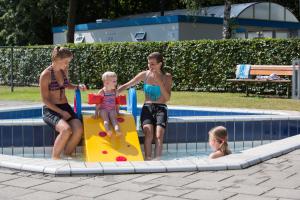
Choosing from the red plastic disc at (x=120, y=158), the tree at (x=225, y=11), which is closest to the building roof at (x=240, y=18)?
the tree at (x=225, y=11)

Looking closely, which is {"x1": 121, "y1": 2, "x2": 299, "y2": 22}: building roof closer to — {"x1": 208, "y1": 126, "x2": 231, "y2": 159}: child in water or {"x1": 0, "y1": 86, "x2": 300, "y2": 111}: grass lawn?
{"x1": 0, "y1": 86, "x2": 300, "y2": 111}: grass lawn

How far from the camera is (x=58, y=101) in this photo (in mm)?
7523

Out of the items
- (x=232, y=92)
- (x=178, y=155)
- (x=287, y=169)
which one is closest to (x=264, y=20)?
(x=232, y=92)

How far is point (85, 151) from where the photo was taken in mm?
7477

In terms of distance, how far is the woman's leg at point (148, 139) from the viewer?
772 centimetres

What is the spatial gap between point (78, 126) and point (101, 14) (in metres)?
41.2

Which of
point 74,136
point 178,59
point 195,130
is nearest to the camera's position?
point 74,136

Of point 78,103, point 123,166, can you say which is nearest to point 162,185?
point 123,166

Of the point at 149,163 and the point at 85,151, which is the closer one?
the point at 149,163

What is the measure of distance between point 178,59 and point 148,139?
44.6ft

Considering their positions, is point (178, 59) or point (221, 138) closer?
point (221, 138)

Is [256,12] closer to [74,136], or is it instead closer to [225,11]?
[225,11]

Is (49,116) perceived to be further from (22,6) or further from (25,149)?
(22,6)

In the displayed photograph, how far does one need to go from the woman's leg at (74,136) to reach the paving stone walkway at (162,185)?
1887 mm
